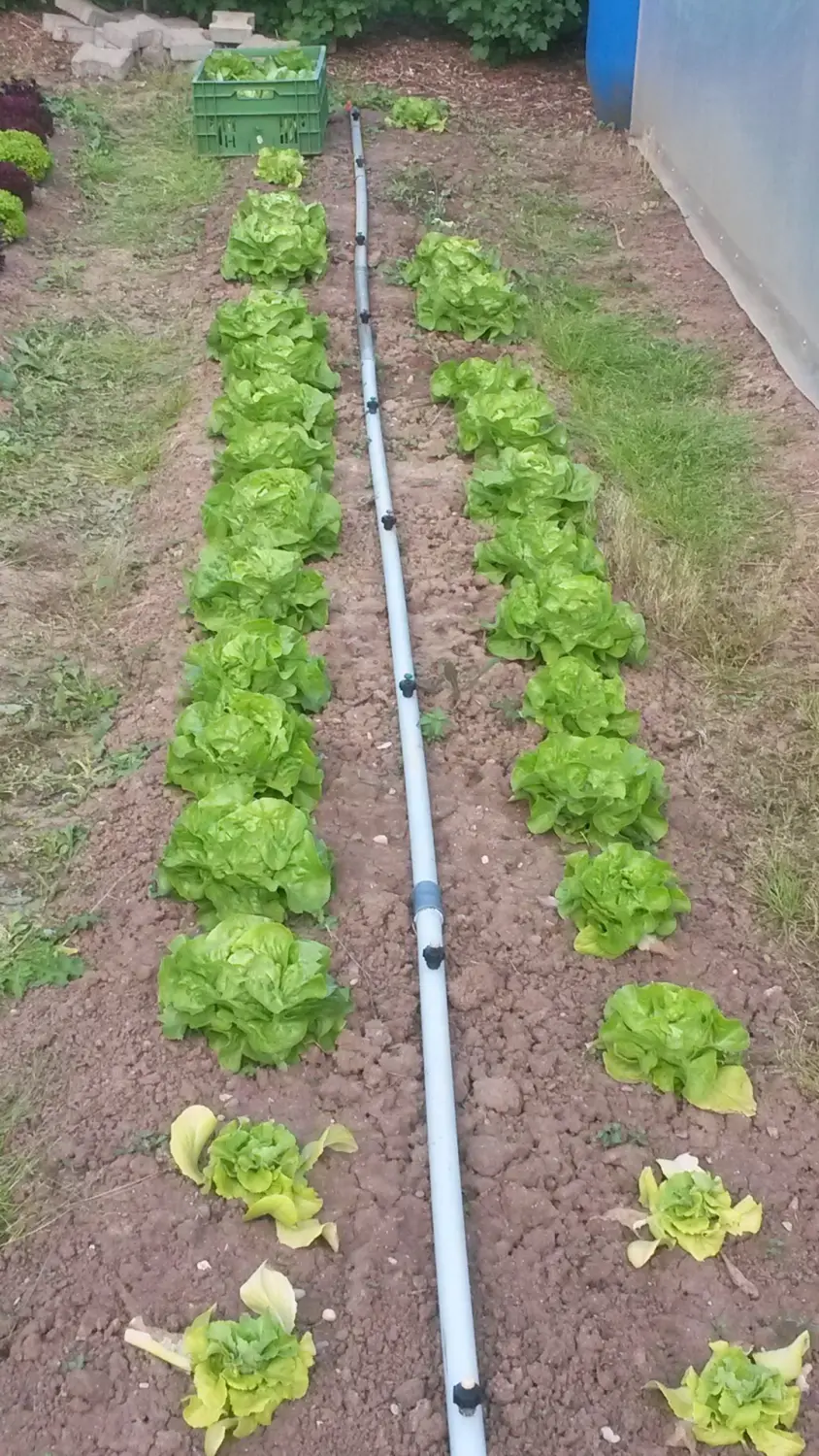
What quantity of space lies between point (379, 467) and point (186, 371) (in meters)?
1.73

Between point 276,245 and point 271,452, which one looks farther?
point 276,245

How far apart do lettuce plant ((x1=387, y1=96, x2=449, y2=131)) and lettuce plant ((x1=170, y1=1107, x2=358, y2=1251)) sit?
369 inches

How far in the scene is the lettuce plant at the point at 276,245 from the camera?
737 centimetres

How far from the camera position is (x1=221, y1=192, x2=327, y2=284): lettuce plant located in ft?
24.2

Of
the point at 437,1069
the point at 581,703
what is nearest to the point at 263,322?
the point at 581,703

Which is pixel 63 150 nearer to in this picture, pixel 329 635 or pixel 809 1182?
pixel 329 635

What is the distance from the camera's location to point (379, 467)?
5613 mm

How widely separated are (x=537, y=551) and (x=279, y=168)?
541 centimetres

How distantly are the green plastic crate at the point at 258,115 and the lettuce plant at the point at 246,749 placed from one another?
7034 mm

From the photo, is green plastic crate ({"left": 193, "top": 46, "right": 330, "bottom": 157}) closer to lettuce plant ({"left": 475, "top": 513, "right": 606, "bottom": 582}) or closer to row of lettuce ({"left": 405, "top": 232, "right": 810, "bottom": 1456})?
row of lettuce ({"left": 405, "top": 232, "right": 810, "bottom": 1456})

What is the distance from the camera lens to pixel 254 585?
463 cm

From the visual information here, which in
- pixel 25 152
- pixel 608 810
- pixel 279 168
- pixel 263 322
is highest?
pixel 25 152

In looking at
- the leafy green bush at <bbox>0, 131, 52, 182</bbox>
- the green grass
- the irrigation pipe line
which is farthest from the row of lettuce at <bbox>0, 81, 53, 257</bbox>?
the irrigation pipe line

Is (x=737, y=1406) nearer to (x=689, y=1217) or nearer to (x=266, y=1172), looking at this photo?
(x=689, y=1217)
